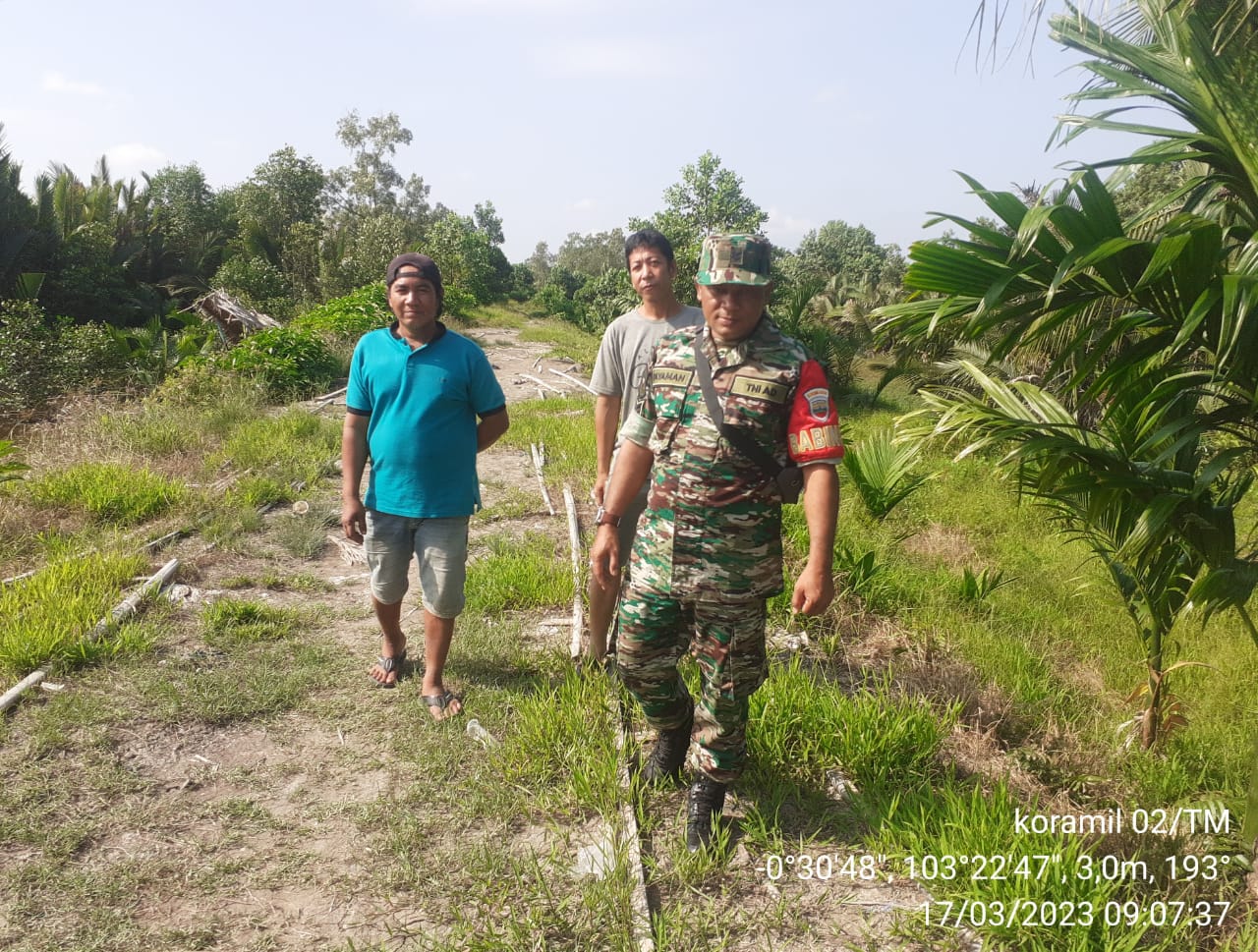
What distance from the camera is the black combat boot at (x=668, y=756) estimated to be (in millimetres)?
2963

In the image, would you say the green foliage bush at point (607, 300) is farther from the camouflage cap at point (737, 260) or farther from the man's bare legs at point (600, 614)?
the camouflage cap at point (737, 260)

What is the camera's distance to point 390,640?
3.84 meters

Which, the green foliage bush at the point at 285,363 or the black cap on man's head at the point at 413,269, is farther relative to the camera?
the green foliage bush at the point at 285,363

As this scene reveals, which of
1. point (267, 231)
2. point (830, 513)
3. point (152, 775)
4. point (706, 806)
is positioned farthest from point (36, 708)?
point (267, 231)

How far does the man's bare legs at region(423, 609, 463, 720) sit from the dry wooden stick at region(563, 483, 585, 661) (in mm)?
697

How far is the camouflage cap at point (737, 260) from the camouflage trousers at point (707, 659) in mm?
992

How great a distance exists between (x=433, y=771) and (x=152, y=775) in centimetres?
109

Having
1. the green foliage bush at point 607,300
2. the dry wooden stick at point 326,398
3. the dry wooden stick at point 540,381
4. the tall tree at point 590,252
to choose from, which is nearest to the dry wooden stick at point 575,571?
the dry wooden stick at point 326,398

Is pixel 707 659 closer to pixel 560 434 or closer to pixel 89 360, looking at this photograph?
pixel 560 434

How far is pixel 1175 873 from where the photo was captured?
2.73 m

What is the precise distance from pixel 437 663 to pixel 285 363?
9.33 m

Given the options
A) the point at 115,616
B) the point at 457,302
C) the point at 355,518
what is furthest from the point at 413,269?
the point at 457,302

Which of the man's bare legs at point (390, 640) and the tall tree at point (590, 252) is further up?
the tall tree at point (590, 252)

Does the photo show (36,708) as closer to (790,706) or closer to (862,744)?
(790,706)
